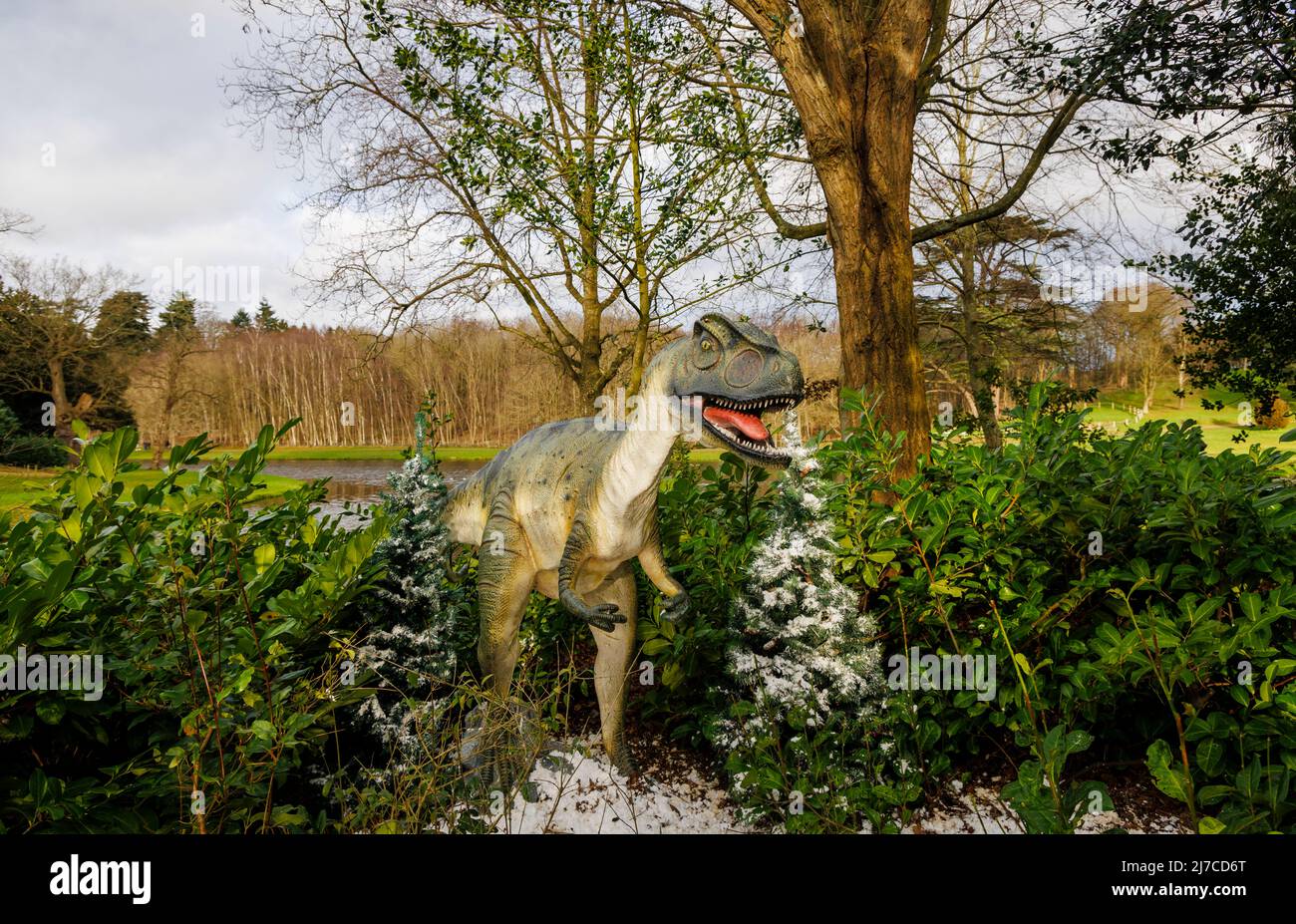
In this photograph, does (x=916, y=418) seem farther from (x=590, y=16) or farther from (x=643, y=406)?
(x=590, y=16)

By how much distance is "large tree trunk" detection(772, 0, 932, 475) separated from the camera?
483 cm

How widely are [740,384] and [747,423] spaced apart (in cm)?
12

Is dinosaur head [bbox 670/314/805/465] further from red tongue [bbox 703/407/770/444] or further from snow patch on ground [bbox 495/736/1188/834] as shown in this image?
snow patch on ground [bbox 495/736/1188/834]

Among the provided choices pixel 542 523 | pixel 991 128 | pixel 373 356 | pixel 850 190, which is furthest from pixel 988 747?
pixel 991 128

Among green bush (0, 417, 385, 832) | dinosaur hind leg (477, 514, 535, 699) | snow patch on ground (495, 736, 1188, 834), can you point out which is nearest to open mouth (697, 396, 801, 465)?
dinosaur hind leg (477, 514, 535, 699)

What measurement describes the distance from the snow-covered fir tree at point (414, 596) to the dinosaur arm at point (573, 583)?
0.69 m

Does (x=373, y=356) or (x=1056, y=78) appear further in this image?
(x=373, y=356)

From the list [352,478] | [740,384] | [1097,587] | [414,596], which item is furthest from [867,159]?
[352,478]

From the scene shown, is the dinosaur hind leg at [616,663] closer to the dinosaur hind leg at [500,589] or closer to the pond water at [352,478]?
the dinosaur hind leg at [500,589]

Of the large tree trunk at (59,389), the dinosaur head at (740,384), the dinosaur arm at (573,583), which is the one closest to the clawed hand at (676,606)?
the dinosaur arm at (573,583)

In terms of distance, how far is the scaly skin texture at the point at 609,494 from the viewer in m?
2.18

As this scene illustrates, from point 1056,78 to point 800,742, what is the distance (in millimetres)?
6288

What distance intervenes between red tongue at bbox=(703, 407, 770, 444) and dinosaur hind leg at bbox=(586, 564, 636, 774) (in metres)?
0.86

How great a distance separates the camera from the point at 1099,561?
281 cm
